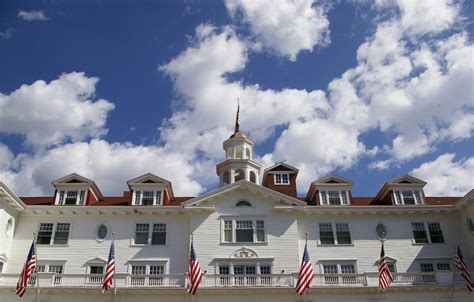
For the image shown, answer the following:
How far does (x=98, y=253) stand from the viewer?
1425 inches

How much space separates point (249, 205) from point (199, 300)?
841cm

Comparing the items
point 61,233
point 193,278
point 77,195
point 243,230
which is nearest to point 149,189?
point 77,195

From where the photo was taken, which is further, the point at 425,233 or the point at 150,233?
the point at 425,233

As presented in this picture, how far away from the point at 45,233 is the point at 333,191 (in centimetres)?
2283

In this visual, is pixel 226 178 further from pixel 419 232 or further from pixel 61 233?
pixel 419 232

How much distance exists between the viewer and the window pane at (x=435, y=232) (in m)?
37.4

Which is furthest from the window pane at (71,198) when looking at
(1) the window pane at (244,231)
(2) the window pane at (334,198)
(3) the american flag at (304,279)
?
(2) the window pane at (334,198)

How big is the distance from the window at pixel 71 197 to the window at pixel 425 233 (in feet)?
86.1

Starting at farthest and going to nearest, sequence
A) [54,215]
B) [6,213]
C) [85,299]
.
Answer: [54,215] → [6,213] → [85,299]

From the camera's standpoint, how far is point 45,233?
3684 centimetres

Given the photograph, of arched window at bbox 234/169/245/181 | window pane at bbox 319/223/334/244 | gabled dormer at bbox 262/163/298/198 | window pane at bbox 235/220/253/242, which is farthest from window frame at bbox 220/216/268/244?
arched window at bbox 234/169/245/181

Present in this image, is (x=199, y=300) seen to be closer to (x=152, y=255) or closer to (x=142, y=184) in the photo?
(x=152, y=255)

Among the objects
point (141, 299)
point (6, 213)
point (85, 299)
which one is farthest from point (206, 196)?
point (6, 213)

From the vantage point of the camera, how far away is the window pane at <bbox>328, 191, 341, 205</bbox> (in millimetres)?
39094
